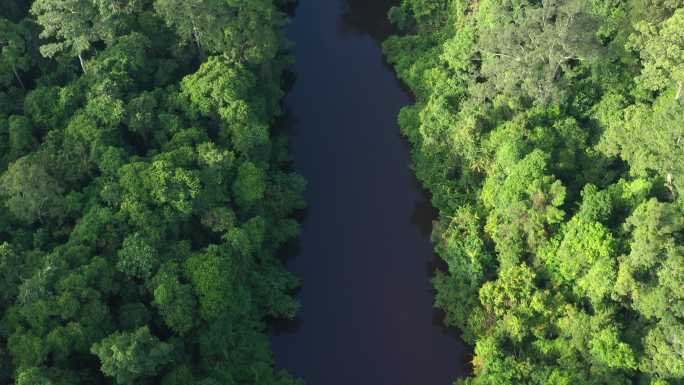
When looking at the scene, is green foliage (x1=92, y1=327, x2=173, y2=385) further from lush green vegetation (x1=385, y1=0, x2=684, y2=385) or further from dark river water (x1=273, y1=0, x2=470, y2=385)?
lush green vegetation (x1=385, y1=0, x2=684, y2=385)

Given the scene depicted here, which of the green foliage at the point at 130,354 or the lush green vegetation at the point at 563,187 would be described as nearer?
the green foliage at the point at 130,354

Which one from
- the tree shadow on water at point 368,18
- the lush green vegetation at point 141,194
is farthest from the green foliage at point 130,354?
the tree shadow on water at point 368,18

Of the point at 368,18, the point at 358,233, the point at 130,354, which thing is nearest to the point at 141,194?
the point at 130,354

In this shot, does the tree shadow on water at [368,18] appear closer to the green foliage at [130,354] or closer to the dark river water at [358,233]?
the dark river water at [358,233]

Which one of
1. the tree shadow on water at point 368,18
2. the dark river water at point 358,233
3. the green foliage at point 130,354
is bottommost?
the green foliage at point 130,354

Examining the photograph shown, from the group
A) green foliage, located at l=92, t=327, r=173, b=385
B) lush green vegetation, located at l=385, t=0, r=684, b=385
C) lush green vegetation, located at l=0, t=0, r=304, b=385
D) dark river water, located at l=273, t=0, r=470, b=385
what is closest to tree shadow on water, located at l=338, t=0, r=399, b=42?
dark river water, located at l=273, t=0, r=470, b=385

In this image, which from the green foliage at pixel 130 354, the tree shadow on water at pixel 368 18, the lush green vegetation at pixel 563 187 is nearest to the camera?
the green foliage at pixel 130 354
